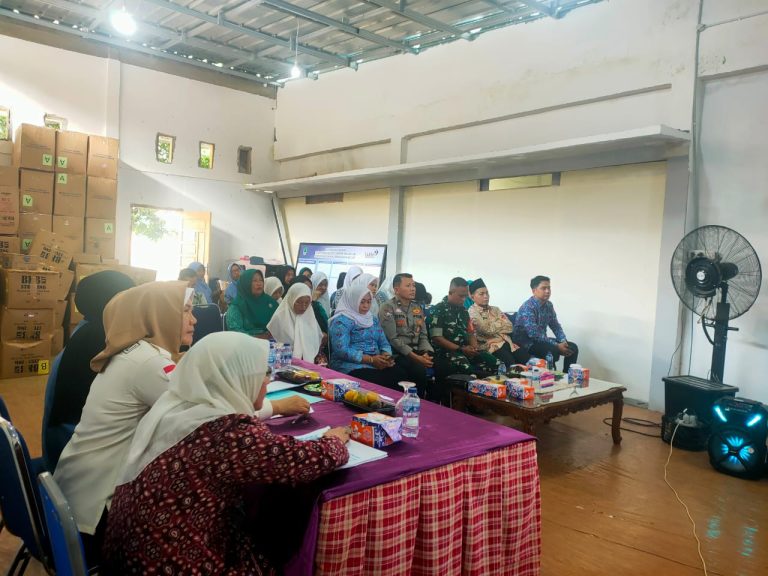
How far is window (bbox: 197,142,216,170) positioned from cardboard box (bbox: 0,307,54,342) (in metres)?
4.14

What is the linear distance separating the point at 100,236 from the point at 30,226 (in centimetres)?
70

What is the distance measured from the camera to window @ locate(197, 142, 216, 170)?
8.84 m

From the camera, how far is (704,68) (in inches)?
184

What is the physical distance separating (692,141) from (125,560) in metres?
5.09

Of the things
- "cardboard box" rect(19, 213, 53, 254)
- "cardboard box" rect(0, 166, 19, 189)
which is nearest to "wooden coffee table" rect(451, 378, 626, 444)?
"cardboard box" rect(19, 213, 53, 254)

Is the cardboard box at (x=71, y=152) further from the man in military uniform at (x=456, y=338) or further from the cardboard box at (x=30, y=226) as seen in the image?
the man in military uniform at (x=456, y=338)

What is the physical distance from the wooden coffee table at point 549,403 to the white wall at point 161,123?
6.39 meters

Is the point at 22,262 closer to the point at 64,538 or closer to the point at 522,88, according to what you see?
the point at 64,538

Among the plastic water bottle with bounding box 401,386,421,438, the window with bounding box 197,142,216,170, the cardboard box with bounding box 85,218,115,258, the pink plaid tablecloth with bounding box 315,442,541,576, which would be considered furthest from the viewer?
the window with bounding box 197,142,216,170

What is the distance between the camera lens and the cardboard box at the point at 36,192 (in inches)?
237

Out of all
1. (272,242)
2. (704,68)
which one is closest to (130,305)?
(704,68)

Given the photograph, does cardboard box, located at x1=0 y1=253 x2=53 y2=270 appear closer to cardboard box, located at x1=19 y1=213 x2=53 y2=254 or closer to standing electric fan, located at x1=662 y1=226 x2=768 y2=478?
cardboard box, located at x1=19 y1=213 x2=53 y2=254

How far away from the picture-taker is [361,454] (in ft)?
5.44

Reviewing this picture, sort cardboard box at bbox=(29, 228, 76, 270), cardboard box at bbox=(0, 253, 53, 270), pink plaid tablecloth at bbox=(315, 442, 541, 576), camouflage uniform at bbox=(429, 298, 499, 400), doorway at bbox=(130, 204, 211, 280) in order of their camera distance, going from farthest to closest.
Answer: doorway at bbox=(130, 204, 211, 280) < cardboard box at bbox=(29, 228, 76, 270) < cardboard box at bbox=(0, 253, 53, 270) < camouflage uniform at bbox=(429, 298, 499, 400) < pink plaid tablecloth at bbox=(315, 442, 541, 576)
